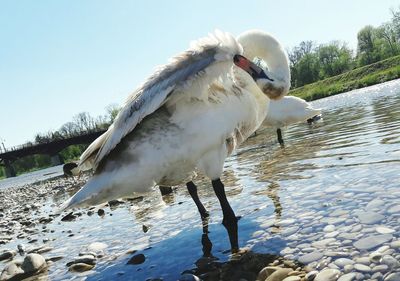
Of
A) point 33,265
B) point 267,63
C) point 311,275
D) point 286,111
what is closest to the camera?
point 311,275

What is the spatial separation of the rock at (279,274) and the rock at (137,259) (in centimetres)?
187

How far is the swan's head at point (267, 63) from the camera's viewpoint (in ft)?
16.7

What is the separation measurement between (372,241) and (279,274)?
0.89 metres

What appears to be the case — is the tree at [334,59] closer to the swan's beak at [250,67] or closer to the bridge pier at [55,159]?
the bridge pier at [55,159]

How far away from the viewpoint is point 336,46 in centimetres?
13300

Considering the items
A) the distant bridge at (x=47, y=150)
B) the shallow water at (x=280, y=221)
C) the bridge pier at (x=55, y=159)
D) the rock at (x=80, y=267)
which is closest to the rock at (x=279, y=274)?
the shallow water at (x=280, y=221)

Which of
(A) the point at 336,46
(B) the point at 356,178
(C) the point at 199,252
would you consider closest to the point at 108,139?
(C) the point at 199,252

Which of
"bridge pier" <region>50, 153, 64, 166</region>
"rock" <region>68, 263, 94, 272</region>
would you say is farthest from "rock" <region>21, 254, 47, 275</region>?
"bridge pier" <region>50, 153, 64, 166</region>

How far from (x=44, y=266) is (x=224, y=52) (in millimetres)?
3625

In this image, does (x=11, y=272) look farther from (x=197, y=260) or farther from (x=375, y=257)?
(x=375, y=257)

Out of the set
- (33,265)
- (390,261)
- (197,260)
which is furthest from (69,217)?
(390,261)

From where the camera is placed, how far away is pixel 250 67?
500 centimetres

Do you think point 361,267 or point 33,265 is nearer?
point 361,267

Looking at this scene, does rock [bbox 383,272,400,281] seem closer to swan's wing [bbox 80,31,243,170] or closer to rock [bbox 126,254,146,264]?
swan's wing [bbox 80,31,243,170]
